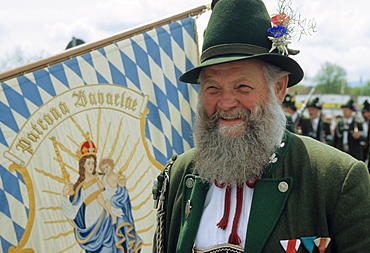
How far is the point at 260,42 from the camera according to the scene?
1989 mm

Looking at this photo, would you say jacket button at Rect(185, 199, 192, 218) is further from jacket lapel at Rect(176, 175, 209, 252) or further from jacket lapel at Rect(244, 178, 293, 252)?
jacket lapel at Rect(244, 178, 293, 252)

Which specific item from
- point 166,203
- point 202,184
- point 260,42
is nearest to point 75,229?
point 166,203

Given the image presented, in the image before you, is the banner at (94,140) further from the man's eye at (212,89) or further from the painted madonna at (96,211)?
the man's eye at (212,89)

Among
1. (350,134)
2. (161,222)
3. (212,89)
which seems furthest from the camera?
(350,134)

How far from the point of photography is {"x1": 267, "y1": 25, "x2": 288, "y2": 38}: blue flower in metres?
1.97

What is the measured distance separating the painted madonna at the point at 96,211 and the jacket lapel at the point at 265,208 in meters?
1.53

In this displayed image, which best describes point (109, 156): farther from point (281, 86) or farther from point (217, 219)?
point (281, 86)

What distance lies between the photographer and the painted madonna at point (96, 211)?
9.73 ft

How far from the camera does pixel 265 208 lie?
1.84m

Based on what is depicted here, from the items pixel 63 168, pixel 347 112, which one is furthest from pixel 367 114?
pixel 63 168

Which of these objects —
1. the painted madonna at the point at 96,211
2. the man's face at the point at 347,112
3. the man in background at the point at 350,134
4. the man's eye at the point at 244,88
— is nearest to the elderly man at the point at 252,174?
the man's eye at the point at 244,88

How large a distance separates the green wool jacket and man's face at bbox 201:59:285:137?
273 mm

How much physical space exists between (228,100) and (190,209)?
59 centimetres

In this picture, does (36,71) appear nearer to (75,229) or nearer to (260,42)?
(75,229)
